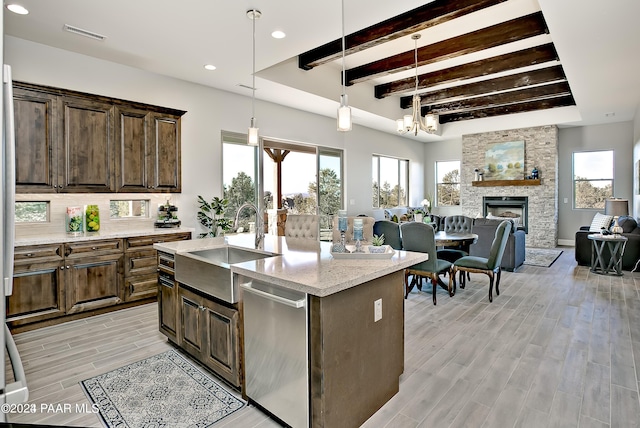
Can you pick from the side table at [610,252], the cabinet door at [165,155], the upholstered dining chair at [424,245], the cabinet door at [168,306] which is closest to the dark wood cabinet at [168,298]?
the cabinet door at [168,306]

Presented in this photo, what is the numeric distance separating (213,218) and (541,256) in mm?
6923

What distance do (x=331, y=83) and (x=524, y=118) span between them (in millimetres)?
5821

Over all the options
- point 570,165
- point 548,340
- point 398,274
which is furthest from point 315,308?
point 570,165

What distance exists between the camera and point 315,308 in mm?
1836

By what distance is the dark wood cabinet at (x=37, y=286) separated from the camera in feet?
11.3

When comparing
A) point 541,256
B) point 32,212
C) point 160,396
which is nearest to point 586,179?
point 541,256

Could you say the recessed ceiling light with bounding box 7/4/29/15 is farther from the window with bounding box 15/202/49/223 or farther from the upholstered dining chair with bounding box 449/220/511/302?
the upholstered dining chair with bounding box 449/220/511/302

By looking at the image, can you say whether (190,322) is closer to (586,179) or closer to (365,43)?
(365,43)

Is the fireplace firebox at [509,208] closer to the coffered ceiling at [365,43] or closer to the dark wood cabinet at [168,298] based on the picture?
the coffered ceiling at [365,43]

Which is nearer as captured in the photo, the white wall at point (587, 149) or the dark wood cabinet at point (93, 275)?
the dark wood cabinet at point (93, 275)

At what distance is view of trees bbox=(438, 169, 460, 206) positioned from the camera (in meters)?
11.0

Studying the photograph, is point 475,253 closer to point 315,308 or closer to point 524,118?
point 524,118

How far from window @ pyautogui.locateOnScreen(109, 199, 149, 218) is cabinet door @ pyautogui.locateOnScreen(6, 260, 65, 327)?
113 centimetres

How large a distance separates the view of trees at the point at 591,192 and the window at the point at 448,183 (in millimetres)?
3028
